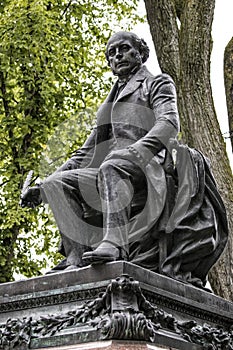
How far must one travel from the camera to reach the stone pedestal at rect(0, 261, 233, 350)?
4625mm

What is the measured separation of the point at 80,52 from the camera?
15.4m

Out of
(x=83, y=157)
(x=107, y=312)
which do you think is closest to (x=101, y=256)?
(x=107, y=312)

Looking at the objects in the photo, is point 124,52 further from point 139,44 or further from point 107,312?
point 107,312

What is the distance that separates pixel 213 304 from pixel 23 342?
5.15 feet

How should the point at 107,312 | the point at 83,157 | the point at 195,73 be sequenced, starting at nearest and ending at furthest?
the point at 107,312 → the point at 83,157 → the point at 195,73

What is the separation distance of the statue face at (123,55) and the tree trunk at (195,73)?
4.13 meters

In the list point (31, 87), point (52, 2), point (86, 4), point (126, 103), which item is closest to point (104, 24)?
point (86, 4)

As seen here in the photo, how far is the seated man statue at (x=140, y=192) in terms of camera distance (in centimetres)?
546

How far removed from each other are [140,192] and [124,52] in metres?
1.29

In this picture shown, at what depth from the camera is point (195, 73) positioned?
11008 millimetres

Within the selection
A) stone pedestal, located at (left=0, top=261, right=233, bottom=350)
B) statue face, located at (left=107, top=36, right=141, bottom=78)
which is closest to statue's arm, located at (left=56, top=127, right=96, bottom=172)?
statue face, located at (left=107, top=36, right=141, bottom=78)

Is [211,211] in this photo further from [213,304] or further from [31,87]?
[31,87]

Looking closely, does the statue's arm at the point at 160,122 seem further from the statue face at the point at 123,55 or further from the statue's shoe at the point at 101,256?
the statue's shoe at the point at 101,256

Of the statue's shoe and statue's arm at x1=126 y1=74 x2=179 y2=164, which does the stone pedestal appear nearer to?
the statue's shoe
